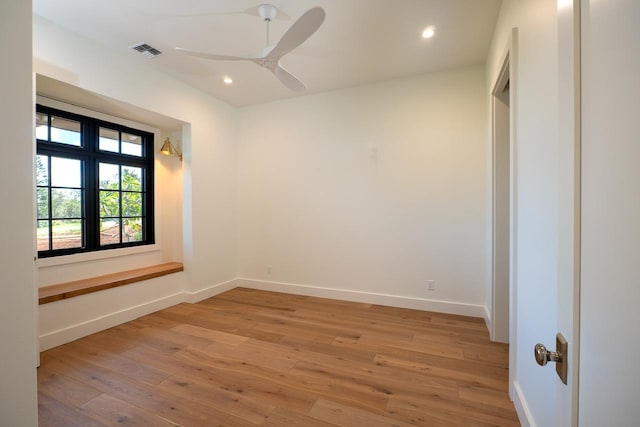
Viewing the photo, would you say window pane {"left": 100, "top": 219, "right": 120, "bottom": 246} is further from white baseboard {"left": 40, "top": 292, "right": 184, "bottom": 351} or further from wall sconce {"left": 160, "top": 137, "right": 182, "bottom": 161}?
wall sconce {"left": 160, "top": 137, "right": 182, "bottom": 161}

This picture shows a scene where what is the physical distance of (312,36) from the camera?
2.56 metres

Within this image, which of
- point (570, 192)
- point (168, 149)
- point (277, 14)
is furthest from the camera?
point (168, 149)

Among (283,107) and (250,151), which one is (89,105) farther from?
(283,107)

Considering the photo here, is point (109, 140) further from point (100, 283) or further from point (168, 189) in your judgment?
point (100, 283)

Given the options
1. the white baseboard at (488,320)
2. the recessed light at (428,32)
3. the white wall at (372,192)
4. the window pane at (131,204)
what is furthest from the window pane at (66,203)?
the white baseboard at (488,320)

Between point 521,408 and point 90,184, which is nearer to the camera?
point 521,408

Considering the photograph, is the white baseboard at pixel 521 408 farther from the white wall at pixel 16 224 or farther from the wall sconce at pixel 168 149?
the wall sconce at pixel 168 149

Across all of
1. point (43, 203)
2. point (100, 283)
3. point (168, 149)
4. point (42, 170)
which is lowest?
point (100, 283)

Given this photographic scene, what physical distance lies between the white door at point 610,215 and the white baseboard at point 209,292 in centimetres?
396

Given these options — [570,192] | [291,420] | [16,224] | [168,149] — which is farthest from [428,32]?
[168,149]

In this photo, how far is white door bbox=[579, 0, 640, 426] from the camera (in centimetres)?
42

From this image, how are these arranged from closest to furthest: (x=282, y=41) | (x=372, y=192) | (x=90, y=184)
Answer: (x=282, y=41) < (x=90, y=184) < (x=372, y=192)

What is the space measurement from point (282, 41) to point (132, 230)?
3.28m

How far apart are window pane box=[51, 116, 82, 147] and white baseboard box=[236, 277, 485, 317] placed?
Result: 279 cm
